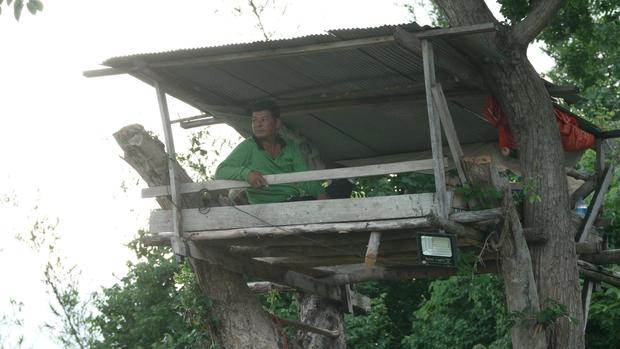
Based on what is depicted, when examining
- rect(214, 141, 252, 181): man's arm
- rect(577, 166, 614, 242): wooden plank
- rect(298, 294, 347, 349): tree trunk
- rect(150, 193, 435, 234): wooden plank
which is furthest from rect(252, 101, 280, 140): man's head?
Answer: rect(577, 166, 614, 242): wooden plank

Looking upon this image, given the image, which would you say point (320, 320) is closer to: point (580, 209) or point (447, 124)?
point (580, 209)

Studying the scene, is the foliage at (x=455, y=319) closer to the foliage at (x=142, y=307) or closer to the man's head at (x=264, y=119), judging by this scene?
the foliage at (x=142, y=307)

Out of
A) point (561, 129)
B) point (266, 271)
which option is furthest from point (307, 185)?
point (561, 129)

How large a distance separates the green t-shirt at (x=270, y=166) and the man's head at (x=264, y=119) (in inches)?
3.9

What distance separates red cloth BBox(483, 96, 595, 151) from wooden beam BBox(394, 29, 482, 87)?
11.3 inches

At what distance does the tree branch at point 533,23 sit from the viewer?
11.3 meters

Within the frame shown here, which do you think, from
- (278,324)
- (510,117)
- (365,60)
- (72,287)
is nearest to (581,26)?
(510,117)

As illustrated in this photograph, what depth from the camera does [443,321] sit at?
683 inches

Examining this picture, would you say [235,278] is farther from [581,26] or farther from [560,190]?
[581,26]

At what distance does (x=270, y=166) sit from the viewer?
34.9ft

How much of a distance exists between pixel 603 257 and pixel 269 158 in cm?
361

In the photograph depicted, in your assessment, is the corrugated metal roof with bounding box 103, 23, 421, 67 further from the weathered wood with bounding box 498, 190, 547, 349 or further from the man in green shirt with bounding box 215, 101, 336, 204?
the weathered wood with bounding box 498, 190, 547, 349

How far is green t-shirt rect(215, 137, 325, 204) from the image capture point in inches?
412

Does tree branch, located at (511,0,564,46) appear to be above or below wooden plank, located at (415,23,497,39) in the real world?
above
